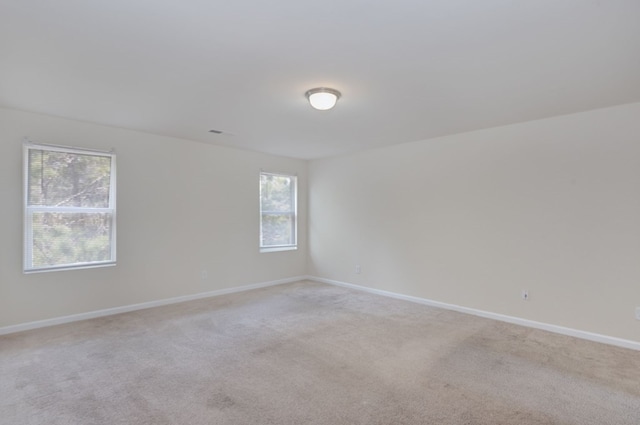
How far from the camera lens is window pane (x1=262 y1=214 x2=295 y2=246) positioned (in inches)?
228

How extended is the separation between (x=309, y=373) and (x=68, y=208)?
328 cm

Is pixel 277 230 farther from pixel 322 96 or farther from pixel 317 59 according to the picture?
pixel 317 59

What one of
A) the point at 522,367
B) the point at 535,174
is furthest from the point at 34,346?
the point at 535,174

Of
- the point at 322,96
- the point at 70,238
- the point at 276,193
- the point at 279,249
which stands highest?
the point at 322,96

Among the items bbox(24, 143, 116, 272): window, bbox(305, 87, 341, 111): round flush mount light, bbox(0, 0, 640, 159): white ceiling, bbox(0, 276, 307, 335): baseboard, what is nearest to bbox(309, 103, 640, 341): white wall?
bbox(0, 0, 640, 159): white ceiling

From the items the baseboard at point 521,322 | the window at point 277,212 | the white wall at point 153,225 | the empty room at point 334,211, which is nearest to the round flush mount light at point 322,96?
the empty room at point 334,211

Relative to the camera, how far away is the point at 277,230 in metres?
5.98

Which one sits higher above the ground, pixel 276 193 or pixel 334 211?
pixel 276 193

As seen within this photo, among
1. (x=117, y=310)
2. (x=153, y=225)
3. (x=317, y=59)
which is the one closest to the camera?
(x=317, y=59)

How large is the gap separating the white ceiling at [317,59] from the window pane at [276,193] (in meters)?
2.05

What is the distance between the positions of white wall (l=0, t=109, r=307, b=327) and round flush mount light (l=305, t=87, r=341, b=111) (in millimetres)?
2591

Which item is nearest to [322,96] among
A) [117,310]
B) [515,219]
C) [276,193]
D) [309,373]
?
[309,373]

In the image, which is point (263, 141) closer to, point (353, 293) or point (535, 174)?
point (353, 293)

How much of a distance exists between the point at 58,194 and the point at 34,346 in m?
1.61
